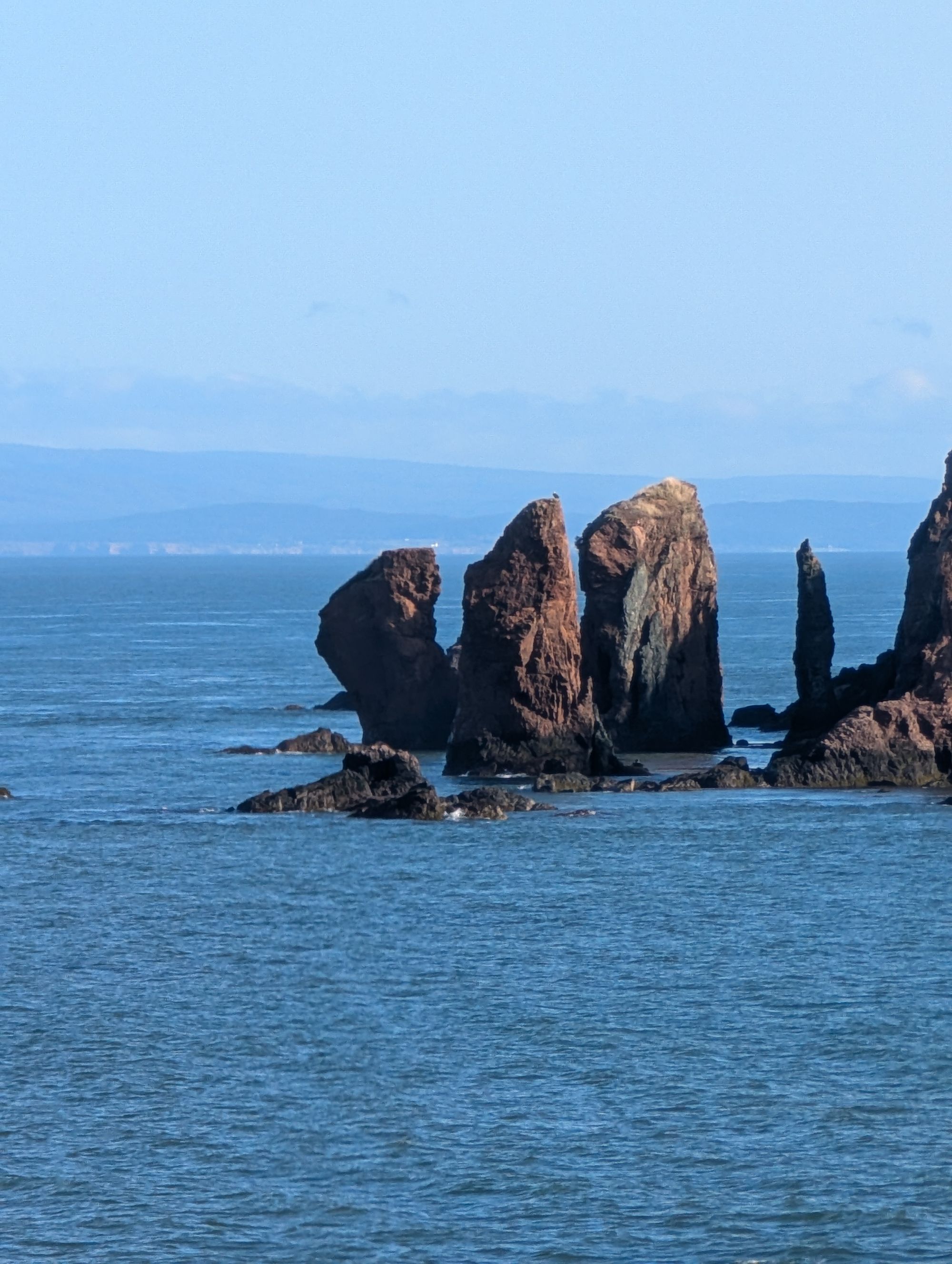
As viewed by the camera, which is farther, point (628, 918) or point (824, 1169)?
point (628, 918)

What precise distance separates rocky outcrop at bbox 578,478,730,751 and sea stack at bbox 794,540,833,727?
305cm

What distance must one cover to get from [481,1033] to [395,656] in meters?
42.5

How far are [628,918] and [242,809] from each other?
18518 mm

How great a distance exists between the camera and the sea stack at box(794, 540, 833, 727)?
256 ft

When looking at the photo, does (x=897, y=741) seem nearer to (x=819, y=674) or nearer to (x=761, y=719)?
(x=819, y=674)

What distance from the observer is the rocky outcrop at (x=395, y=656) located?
259 feet

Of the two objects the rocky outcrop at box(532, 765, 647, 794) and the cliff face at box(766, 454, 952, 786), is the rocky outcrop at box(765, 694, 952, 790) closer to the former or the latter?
the cliff face at box(766, 454, 952, 786)

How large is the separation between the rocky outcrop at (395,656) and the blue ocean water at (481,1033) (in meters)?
14.4

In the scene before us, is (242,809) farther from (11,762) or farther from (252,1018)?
(252,1018)

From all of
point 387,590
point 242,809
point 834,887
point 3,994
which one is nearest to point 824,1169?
point 3,994

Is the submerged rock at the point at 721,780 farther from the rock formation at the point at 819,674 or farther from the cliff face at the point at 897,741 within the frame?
the rock formation at the point at 819,674

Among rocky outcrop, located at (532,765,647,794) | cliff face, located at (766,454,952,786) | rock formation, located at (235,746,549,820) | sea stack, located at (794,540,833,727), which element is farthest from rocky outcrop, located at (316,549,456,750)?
cliff face, located at (766,454,952,786)

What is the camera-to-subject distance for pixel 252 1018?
3778cm

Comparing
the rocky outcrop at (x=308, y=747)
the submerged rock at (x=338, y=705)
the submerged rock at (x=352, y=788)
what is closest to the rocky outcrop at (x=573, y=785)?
the submerged rock at (x=352, y=788)
